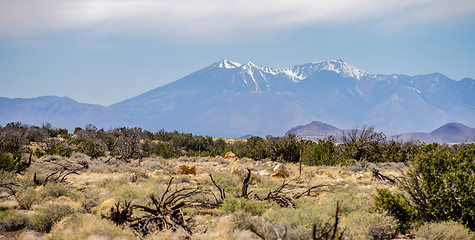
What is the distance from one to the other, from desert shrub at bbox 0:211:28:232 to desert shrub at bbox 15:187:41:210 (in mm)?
1332

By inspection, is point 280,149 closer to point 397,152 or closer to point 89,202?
point 397,152

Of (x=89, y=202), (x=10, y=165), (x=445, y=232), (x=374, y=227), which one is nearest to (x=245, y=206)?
(x=374, y=227)

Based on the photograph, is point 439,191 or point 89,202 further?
point 89,202

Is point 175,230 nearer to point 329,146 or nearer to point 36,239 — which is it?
point 36,239

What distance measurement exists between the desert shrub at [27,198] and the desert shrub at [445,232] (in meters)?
9.49

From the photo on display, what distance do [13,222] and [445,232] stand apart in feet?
29.0

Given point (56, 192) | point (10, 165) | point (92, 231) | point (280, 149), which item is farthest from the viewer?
point (280, 149)

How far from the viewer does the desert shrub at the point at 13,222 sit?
7500 mm

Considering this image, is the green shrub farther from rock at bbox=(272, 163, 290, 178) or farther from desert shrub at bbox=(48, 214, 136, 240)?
rock at bbox=(272, 163, 290, 178)

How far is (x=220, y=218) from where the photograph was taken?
24.9 ft

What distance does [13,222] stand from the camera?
7.61 m

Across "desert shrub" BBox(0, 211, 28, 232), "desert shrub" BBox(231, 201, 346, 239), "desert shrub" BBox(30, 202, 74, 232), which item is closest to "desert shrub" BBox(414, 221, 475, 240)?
"desert shrub" BBox(231, 201, 346, 239)

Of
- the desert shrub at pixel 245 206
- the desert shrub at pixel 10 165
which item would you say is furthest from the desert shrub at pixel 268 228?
the desert shrub at pixel 10 165

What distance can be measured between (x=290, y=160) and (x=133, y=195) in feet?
63.3
